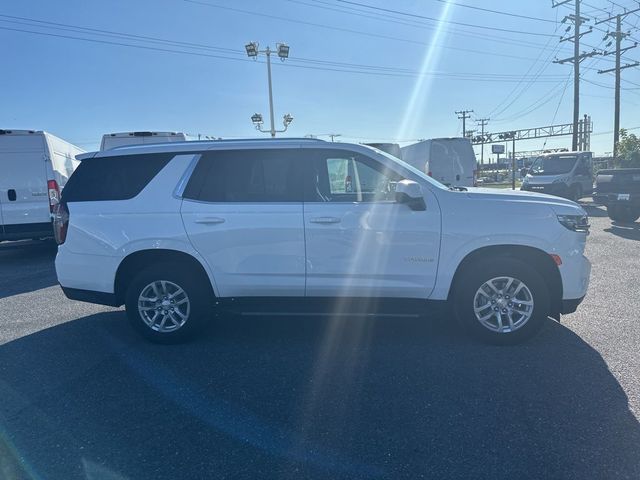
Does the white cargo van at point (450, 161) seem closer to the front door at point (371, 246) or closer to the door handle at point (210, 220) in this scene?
the front door at point (371, 246)

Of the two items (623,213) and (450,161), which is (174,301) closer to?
(623,213)

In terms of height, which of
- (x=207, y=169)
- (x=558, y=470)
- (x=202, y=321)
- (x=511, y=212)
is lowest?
(x=558, y=470)

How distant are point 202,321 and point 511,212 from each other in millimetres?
3168

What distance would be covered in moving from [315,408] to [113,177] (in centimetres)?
308

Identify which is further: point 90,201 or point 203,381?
point 90,201

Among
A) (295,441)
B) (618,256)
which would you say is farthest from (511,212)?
(618,256)

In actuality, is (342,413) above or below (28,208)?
below

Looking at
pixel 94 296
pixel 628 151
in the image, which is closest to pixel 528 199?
pixel 94 296

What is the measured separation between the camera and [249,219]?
4.34 metres

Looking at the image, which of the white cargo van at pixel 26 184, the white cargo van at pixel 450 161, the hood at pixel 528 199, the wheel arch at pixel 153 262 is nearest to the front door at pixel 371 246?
the hood at pixel 528 199

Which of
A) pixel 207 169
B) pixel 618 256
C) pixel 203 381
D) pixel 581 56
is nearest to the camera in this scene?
pixel 203 381

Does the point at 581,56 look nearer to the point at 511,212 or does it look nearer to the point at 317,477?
the point at 511,212

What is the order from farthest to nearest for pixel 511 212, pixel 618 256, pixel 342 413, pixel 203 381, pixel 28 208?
pixel 28 208
pixel 618 256
pixel 511 212
pixel 203 381
pixel 342 413

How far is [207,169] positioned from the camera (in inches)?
178
